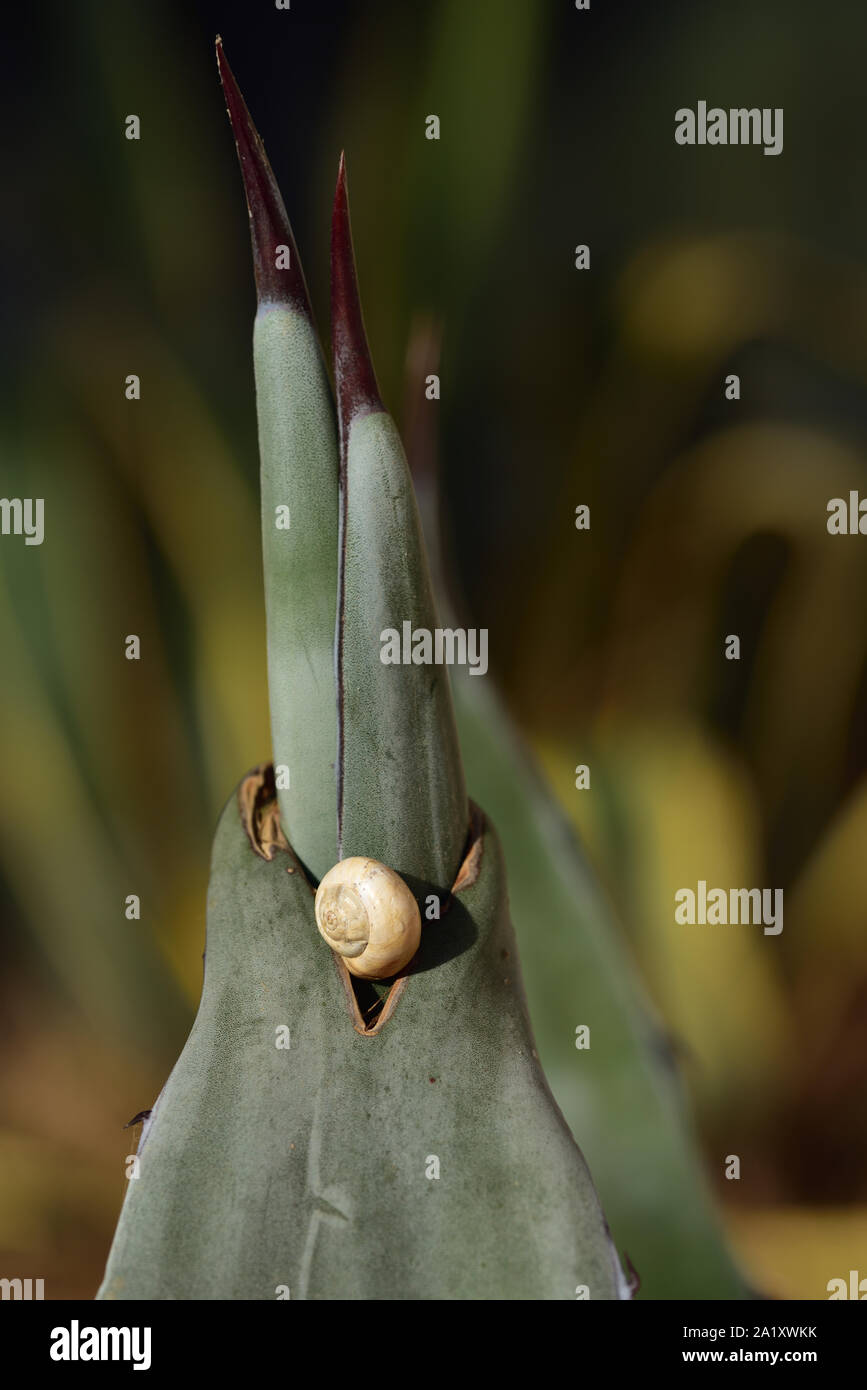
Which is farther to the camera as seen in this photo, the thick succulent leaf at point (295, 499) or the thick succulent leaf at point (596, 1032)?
the thick succulent leaf at point (596, 1032)

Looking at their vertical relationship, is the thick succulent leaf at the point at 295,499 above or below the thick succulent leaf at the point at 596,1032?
above

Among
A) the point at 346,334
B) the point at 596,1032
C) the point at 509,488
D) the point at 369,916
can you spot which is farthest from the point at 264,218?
the point at 509,488

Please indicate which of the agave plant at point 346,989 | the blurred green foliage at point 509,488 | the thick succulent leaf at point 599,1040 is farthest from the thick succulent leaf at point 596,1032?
the blurred green foliage at point 509,488

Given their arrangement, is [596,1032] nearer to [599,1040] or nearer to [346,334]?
[599,1040]

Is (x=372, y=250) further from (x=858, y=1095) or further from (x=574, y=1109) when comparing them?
(x=858, y=1095)

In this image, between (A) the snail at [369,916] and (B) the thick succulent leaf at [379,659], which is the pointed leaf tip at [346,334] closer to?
(B) the thick succulent leaf at [379,659]

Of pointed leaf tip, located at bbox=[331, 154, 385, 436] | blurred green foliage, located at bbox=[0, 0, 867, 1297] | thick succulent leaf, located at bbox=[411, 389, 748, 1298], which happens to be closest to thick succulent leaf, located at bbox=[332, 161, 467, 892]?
pointed leaf tip, located at bbox=[331, 154, 385, 436]

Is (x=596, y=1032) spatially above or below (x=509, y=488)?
→ below
